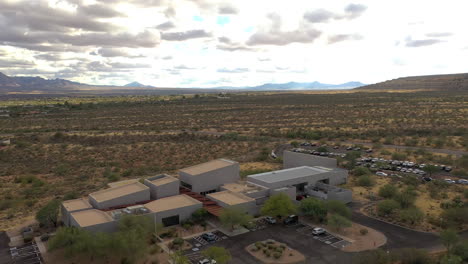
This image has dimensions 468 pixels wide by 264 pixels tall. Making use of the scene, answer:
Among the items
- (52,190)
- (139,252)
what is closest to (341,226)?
(139,252)

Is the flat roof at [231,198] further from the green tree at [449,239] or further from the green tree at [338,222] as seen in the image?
the green tree at [449,239]

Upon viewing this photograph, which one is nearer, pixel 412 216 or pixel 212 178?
pixel 412 216

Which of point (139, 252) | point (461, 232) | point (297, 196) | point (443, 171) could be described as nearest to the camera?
point (139, 252)

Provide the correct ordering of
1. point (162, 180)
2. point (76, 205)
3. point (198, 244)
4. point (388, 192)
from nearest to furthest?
1. point (198, 244)
2. point (76, 205)
3. point (388, 192)
4. point (162, 180)

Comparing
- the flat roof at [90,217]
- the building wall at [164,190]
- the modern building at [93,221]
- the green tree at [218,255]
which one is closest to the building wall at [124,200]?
the building wall at [164,190]

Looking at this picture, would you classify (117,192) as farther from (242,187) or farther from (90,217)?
(242,187)

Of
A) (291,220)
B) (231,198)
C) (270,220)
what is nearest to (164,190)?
(231,198)

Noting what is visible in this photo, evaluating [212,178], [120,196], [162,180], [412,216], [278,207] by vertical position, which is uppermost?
[162,180]

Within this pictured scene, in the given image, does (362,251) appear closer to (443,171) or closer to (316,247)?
(316,247)
